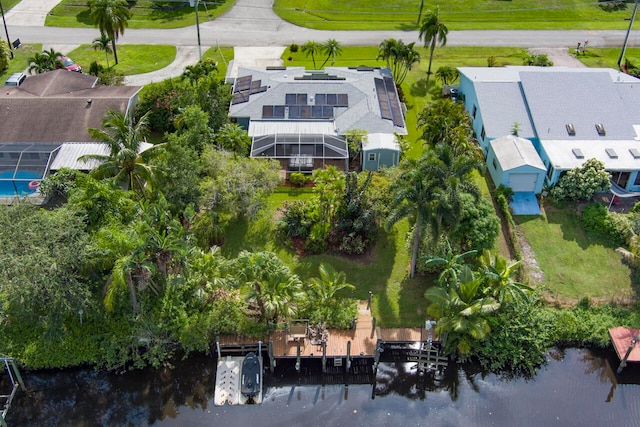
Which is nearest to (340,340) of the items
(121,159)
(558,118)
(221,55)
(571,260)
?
(571,260)

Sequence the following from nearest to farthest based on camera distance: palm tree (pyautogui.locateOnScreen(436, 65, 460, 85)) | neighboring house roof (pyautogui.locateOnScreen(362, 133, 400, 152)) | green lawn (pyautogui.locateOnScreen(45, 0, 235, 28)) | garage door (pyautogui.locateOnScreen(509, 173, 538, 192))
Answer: garage door (pyautogui.locateOnScreen(509, 173, 538, 192))
neighboring house roof (pyautogui.locateOnScreen(362, 133, 400, 152))
palm tree (pyautogui.locateOnScreen(436, 65, 460, 85))
green lawn (pyautogui.locateOnScreen(45, 0, 235, 28))

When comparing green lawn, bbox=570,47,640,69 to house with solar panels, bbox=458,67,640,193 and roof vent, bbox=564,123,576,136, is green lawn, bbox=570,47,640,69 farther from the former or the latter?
roof vent, bbox=564,123,576,136

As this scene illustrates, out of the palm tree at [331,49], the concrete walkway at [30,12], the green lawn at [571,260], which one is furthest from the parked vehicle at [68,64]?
the green lawn at [571,260]

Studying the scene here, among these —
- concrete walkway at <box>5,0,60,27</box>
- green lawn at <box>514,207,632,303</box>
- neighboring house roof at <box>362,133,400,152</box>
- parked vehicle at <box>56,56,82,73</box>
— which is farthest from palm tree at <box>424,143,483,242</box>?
concrete walkway at <box>5,0,60,27</box>

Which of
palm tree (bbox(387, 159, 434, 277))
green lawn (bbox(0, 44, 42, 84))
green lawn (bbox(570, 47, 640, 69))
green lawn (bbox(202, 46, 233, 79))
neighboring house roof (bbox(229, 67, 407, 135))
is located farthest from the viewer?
green lawn (bbox(570, 47, 640, 69))

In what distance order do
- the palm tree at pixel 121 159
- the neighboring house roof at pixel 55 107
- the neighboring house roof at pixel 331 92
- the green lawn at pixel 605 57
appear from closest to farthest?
1. the palm tree at pixel 121 159
2. the neighboring house roof at pixel 55 107
3. the neighboring house roof at pixel 331 92
4. the green lawn at pixel 605 57

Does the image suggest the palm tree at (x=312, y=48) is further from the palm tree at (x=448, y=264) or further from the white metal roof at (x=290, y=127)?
the palm tree at (x=448, y=264)

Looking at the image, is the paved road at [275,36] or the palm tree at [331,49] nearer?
the palm tree at [331,49]

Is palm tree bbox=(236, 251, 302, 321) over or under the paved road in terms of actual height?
under
